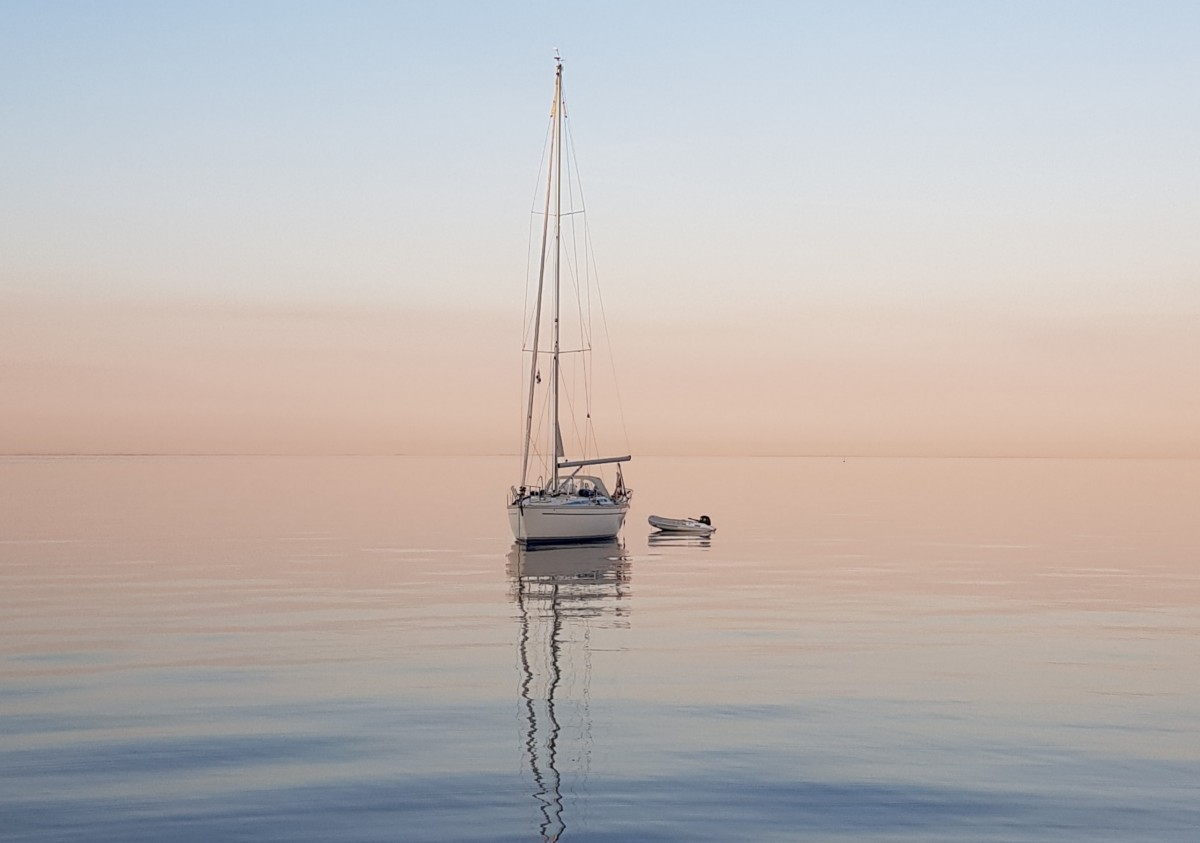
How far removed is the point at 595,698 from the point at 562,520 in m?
44.1

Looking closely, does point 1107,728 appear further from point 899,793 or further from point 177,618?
point 177,618

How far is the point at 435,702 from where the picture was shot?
26.2 m

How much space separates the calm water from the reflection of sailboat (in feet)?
0.45

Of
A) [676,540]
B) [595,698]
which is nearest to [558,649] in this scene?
[595,698]

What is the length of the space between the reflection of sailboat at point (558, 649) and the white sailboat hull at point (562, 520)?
1.84 m

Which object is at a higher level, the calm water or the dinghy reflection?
the dinghy reflection

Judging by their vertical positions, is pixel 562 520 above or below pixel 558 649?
above

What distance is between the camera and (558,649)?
112ft

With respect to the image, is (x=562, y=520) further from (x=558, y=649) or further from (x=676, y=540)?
(x=558, y=649)

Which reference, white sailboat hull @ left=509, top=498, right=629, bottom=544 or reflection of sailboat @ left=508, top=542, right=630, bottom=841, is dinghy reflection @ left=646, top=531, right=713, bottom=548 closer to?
white sailboat hull @ left=509, top=498, right=629, bottom=544

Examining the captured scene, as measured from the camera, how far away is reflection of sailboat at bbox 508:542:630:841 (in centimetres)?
2067

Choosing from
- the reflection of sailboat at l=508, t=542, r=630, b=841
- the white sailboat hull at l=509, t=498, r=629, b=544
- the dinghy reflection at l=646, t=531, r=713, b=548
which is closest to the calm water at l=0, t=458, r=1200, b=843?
the reflection of sailboat at l=508, t=542, r=630, b=841

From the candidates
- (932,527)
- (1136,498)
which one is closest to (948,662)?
(932,527)

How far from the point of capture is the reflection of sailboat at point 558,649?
20.7 metres
